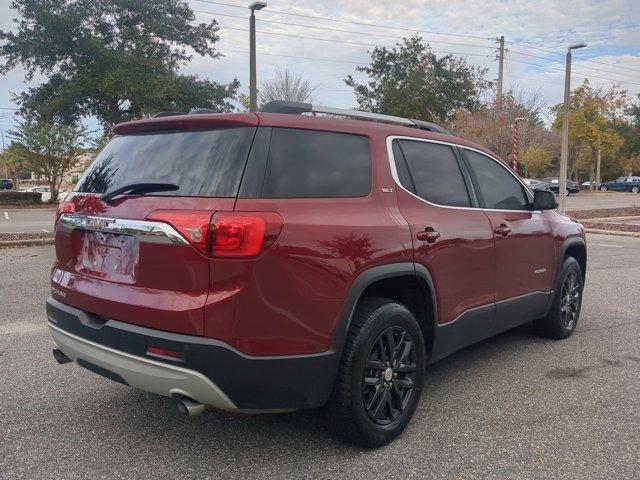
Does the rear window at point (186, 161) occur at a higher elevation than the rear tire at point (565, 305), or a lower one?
higher

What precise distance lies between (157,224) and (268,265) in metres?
0.56

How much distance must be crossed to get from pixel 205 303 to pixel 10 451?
1523 mm

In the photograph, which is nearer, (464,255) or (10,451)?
(10,451)

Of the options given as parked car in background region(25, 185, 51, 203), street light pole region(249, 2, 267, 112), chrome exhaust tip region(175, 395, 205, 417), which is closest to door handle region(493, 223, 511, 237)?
chrome exhaust tip region(175, 395, 205, 417)

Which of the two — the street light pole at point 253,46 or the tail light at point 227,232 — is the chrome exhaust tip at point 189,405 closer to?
the tail light at point 227,232

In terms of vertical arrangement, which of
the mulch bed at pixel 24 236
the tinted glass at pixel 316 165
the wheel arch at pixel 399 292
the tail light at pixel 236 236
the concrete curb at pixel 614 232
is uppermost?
the tinted glass at pixel 316 165

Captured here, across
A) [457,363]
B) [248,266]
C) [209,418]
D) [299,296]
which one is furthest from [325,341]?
[457,363]

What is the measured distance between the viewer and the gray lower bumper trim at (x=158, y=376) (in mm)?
2543

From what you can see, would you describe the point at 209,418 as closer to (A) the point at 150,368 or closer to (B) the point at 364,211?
(A) the point at 150,368

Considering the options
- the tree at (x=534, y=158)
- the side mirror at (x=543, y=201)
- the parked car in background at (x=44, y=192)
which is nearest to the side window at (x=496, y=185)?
the side mirror at (x=543, y=201)

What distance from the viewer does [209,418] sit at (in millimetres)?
3445

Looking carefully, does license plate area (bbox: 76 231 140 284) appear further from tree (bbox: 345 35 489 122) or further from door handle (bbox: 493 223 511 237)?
tree (bbox: 345 35 489 122)

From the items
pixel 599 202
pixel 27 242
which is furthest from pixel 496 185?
pixel 599 202

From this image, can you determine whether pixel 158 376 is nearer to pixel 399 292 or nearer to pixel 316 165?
pixel 316 165
